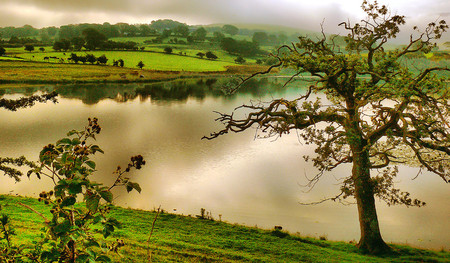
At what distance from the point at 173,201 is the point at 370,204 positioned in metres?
12.6

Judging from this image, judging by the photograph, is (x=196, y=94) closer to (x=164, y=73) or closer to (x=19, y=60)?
(x=164, y=73)

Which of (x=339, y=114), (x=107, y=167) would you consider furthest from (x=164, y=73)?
(x=339, y=114)

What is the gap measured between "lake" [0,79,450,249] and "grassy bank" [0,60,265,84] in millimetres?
25929

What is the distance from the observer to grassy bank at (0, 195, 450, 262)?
12.6m

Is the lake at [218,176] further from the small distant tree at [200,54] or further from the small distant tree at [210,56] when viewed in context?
the small distant tree at [210,56]

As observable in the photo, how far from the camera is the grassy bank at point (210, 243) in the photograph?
1258 centimetres

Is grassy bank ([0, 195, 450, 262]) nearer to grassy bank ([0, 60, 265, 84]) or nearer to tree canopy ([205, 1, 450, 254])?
tree canopy ([205, 1, 450, 254])

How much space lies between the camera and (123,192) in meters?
24.6

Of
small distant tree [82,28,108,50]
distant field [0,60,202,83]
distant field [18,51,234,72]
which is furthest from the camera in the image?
small distant tree [82,28,108,50]

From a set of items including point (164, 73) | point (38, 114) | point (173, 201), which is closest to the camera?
point (173, 201)

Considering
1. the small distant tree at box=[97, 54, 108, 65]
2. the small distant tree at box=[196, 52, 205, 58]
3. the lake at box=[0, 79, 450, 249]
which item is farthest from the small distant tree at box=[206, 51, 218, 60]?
the lake at box=[0, 79, 450, 249]

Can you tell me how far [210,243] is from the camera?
14.6 meters

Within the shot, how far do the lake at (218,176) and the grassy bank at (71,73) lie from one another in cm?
2593

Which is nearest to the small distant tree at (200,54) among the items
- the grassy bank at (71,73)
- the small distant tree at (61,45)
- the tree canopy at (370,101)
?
the grassy bank at (71,73)
